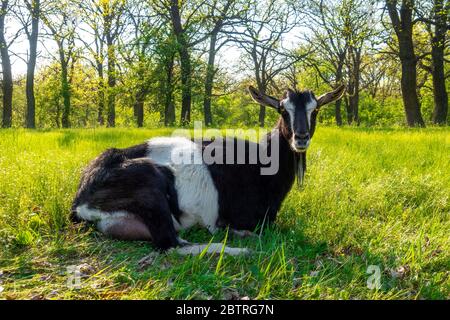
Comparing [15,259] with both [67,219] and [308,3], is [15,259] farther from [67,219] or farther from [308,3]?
[308,3]

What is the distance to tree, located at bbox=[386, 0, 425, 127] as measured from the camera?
17531 millimetres

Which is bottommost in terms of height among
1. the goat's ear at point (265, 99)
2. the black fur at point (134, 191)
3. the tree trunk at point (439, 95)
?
the black fur at point (134, 191)

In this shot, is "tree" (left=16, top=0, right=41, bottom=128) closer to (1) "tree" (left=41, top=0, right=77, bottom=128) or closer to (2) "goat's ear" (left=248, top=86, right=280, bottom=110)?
(1) "tree" (left=41, top=0, right=77, bottom=128)

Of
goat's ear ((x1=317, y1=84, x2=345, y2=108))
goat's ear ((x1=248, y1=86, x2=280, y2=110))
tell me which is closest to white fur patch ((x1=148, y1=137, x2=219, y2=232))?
goat's ear ((x1=248, y1=86, x2=280, y2=110))

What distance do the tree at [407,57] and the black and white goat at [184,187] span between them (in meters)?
15.0

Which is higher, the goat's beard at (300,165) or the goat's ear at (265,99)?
the goat's ear at (265,99)

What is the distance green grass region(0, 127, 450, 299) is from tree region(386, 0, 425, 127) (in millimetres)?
13187

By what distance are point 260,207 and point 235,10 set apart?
22.8 metres

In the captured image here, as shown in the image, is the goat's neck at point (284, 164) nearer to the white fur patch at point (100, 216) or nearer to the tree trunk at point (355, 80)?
the white fur patch at point (100, 216)

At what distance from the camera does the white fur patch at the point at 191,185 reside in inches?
164

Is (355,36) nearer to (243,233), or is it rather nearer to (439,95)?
(439,95)
